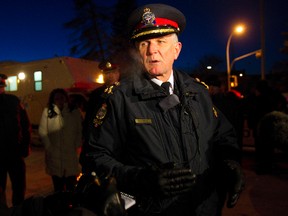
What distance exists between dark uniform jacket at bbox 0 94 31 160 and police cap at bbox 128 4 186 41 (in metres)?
2.87

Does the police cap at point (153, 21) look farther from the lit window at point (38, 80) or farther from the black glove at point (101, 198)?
the lit window at point (38, 80)

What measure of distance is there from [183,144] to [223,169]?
0.38 m

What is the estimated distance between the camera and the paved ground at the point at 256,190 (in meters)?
4.56

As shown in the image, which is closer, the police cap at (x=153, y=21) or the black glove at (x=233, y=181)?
the black glove at (x=233, y=181)

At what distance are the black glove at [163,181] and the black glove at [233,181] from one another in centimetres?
40

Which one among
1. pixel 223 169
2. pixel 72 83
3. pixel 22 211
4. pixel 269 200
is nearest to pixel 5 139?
pixel 22 211

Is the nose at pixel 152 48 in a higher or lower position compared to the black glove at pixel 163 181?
higher

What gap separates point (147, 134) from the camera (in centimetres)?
182

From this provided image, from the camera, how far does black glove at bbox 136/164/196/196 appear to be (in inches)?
60.7

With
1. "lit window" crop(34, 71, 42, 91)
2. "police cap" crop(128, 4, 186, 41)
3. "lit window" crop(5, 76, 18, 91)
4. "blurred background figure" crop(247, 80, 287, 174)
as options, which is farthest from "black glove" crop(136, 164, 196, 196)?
"lit window" crop(5, 76, 18, 91)

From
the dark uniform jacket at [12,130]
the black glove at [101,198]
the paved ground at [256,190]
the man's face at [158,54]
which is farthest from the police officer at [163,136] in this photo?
the dark uniform jacket at [12,130]

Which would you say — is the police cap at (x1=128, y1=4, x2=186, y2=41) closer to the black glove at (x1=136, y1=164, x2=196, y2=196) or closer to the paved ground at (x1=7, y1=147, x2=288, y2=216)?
the black glove at (x1=136, y1=164, x2=196, y2=196)

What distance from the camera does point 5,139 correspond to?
421 centimetres

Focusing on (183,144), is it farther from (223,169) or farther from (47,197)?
(47,197)
